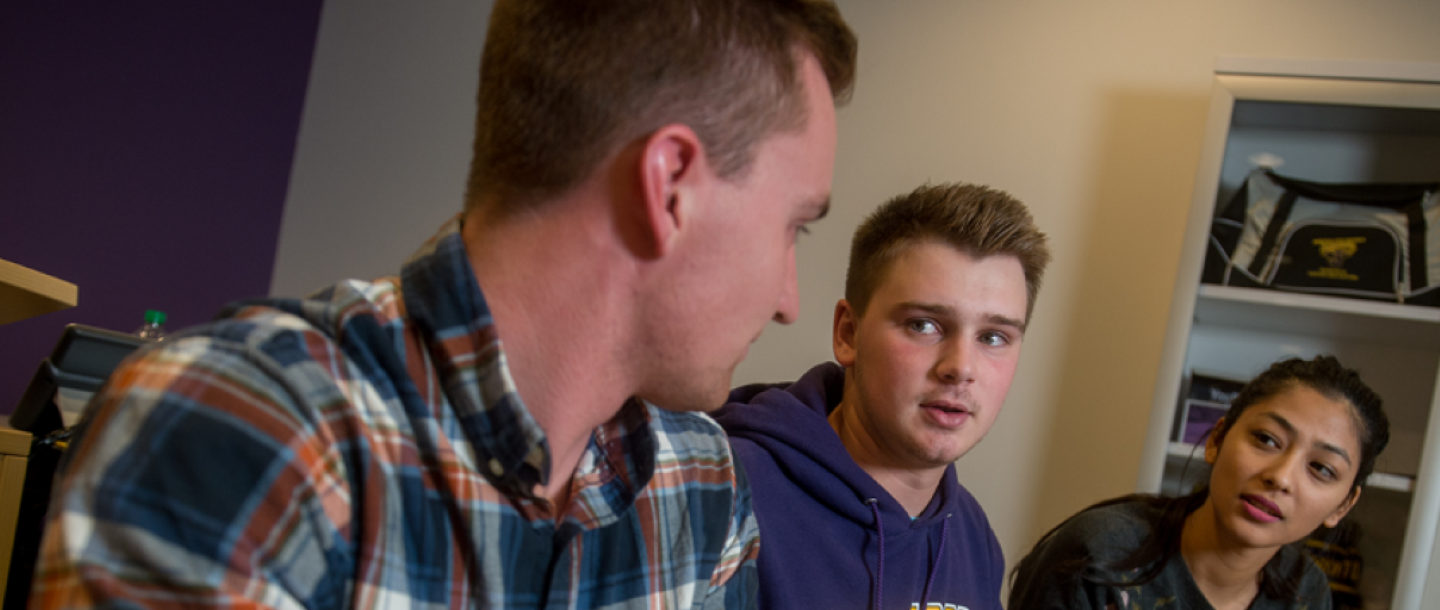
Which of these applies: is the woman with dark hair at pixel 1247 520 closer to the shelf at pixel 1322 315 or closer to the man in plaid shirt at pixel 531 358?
the shelf at pixel 1322 315

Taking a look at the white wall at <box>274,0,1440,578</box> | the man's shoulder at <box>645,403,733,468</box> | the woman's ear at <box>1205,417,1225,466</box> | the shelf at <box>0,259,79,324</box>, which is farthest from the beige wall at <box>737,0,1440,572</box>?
the shelf at <box>0,259,79,324</box>

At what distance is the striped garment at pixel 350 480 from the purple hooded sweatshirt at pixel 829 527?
1.67 ft

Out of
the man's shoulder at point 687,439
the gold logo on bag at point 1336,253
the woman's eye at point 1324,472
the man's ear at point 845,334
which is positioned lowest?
the man's shoulder at point 687,439

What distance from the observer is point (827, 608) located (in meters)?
1.40

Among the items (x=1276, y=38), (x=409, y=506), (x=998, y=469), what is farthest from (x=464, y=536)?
(x=1276, y=38)

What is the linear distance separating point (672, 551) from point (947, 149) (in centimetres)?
205

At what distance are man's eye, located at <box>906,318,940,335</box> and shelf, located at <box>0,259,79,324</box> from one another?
113cm

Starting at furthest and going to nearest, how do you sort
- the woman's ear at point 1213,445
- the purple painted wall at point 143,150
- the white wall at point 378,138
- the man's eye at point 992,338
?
the white wall at point 378,138 → the purple painted wall at point 143,150 → the woman's ear at point 1213,445 → the man's eye at point 992,338

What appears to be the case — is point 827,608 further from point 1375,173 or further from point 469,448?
point 1375,173

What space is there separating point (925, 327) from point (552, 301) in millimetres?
836

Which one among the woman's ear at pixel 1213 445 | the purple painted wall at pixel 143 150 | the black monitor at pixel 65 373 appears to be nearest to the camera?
the black monitor at pixel 65 373

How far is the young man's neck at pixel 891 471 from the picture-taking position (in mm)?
1546

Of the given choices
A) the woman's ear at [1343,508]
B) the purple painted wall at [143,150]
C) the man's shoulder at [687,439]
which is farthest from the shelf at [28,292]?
the woman's ear at [1343,508]

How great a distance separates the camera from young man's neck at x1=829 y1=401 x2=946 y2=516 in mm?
1546
